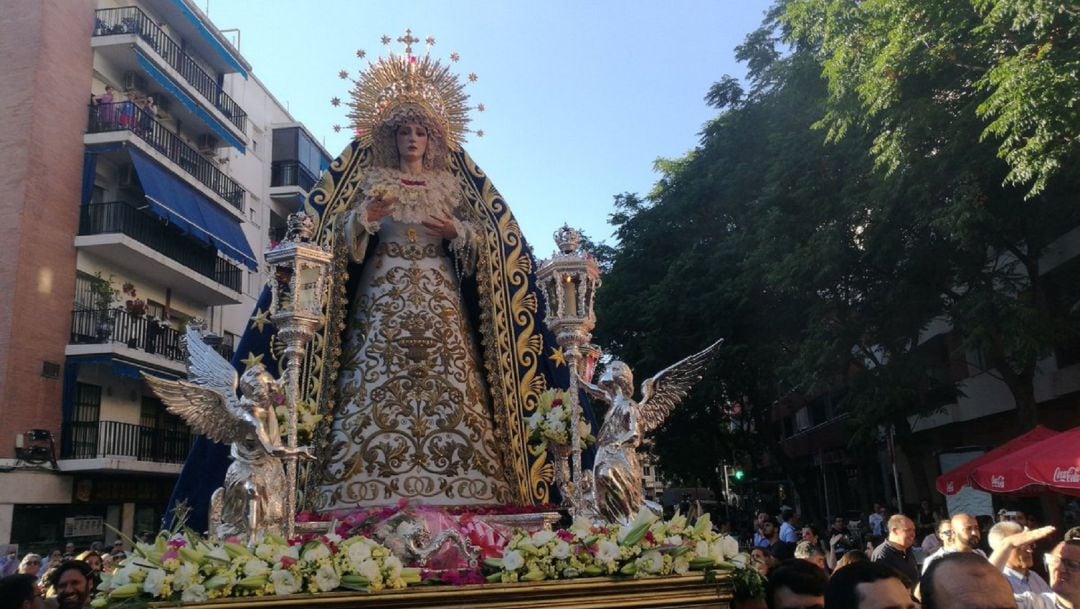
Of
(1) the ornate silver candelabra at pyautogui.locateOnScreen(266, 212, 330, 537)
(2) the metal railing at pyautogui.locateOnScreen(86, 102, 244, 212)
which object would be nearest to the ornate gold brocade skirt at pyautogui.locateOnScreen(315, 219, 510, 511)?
(1) the ornate silver candelabra at pyautogui.locateOnScreen(266, 212, 330, 537)

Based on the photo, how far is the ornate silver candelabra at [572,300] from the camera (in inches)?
254

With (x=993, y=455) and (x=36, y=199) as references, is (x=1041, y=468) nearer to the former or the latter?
(x=993, y=455)

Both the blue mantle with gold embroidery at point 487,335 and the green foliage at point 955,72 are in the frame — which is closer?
the blue mantle with gold embroidery at point 487,335

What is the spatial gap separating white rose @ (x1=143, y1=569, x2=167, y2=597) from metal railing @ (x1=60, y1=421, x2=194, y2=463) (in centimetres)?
1833

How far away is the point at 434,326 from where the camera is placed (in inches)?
303

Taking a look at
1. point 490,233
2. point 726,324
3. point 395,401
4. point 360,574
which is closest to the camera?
point 360,574

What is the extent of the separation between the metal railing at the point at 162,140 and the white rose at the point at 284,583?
66.1 feet

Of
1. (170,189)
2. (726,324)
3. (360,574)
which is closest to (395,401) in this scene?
(360,574)

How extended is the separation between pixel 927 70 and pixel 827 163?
384cm

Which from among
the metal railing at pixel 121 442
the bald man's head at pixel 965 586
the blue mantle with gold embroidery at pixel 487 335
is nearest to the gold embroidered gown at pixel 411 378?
the blue mantle with gold embroidery at pixel 487 335

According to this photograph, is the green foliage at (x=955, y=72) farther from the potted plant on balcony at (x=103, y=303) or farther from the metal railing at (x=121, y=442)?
the metal railing at (x=121, y=442)

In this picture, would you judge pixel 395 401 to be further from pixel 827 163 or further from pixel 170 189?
pixel 170 189

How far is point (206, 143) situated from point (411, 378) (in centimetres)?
2305

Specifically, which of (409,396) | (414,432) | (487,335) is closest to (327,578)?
(414,432)
